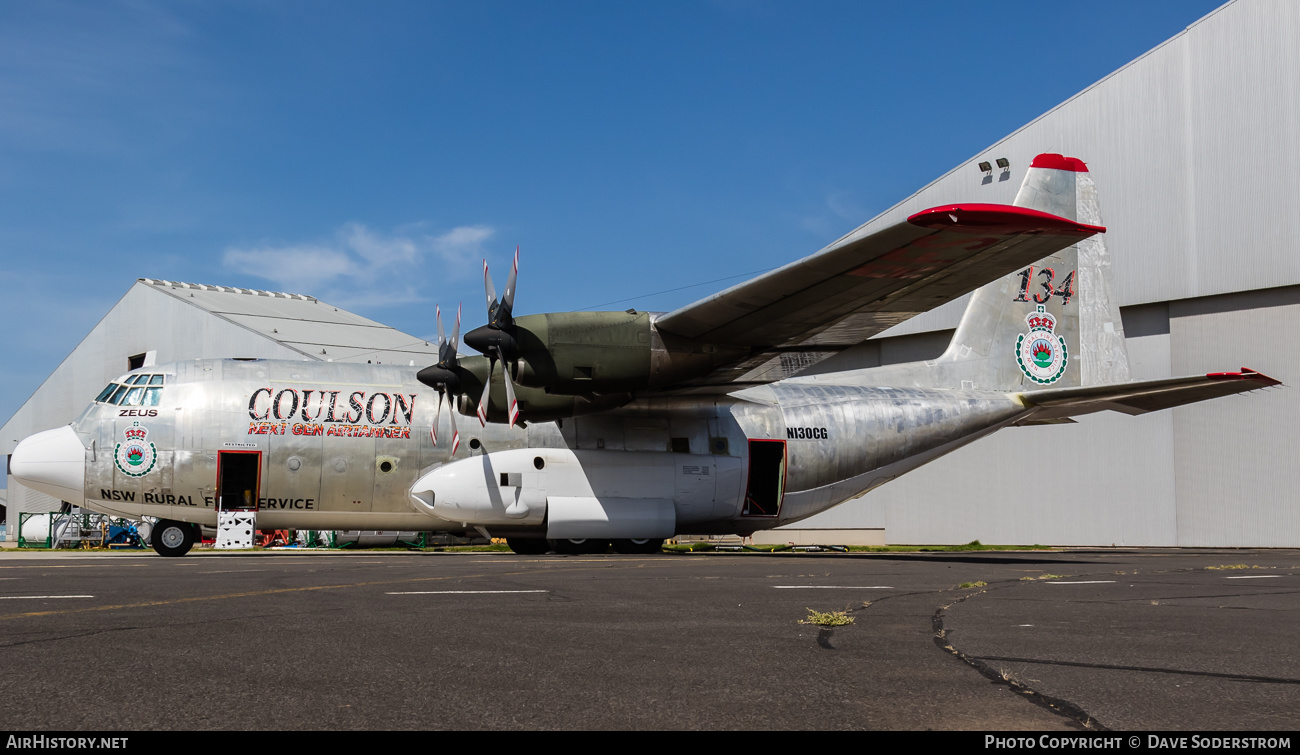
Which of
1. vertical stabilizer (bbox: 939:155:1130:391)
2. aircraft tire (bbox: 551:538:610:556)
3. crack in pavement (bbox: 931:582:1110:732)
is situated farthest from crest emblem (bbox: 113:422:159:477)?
vertical stabilizer (bbox: 939:155:1130:391)

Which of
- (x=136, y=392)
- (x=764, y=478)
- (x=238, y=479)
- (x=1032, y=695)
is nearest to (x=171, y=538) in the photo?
(x=238, y=479)

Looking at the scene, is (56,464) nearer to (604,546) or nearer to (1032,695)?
(604,546)

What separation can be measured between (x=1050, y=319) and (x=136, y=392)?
18.9 meters

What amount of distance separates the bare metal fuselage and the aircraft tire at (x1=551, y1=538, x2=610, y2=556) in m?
1.06

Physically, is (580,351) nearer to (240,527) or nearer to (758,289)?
(758,289)

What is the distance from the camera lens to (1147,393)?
1839cm

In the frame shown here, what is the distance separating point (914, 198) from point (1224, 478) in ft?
46.1

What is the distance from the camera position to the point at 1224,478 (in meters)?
29.4

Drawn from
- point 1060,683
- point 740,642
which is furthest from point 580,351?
point 1060,683

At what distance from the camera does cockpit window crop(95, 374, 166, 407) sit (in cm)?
1783

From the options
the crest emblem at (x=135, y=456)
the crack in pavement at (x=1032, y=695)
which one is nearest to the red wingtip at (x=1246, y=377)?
the crack in pavement at (x=1032, y=695)

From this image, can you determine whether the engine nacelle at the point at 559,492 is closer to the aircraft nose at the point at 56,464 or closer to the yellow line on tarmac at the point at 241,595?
the aircraft nose at the point at 56,464

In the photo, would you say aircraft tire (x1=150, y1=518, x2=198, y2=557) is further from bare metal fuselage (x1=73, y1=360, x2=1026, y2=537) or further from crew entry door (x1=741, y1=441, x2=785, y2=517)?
crew entry door (x1=741, y1=441, x2=785, y2=517)

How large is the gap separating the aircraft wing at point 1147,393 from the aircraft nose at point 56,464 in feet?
60.8
